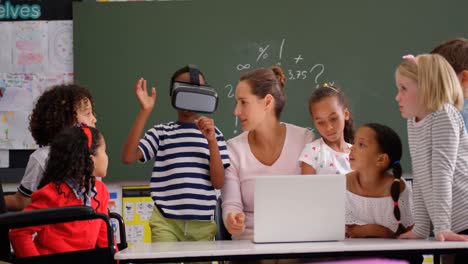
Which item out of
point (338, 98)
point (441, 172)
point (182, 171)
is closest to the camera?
point (441, 172)

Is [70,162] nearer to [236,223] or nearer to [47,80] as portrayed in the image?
[236,223]

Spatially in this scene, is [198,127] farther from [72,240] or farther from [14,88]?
[14,88]

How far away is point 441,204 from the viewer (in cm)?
219

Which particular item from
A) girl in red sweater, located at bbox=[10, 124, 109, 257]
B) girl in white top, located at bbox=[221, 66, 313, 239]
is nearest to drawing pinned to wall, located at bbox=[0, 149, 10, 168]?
girl in red sweater, located at bbox=[10, 124, 109, 257]

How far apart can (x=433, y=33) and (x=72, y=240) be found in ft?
8.55

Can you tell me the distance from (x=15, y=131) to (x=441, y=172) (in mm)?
2722

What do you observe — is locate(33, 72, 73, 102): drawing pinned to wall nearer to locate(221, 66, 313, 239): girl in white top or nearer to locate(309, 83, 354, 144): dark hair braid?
locate(221, 66, 313, 239): girl in white top

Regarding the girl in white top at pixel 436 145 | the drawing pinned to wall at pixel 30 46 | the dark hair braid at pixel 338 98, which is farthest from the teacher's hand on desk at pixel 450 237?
the drawing pinned to wall at pixel 30 46

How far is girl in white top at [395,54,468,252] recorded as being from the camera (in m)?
2.21

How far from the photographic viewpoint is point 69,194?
2.46 meters

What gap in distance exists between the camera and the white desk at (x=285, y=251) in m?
1.92

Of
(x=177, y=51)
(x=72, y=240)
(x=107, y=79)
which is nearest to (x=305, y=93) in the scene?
(x=177, y=51)

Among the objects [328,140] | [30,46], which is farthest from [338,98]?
[30,46]

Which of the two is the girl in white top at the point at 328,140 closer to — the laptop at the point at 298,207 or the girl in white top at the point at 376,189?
the girl in white top at the point at 376,189
